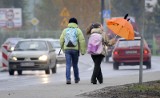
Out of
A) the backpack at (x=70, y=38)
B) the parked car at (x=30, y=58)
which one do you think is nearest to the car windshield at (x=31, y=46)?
the parked car at (x=30, y=58)

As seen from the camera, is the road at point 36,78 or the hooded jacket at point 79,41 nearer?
the hooded jacket at point 79,41

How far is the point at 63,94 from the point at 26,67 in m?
13.6

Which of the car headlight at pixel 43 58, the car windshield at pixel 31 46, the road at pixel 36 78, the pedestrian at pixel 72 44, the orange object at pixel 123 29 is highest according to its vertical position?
the orange object at pixel 123 29

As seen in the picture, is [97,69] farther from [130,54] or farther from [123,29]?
[130,54]

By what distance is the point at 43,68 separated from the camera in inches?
1148

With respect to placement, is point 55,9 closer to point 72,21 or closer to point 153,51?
point 153,51

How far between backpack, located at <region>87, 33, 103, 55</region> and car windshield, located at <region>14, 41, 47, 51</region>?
10.4m

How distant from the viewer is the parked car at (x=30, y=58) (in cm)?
2889

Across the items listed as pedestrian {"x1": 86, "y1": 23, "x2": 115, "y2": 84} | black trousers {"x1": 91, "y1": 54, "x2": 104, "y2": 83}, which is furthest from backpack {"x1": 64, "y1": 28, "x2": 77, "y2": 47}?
black trousers {"x1": 91, "y1": 54, "x2": 104, "y2": 83}

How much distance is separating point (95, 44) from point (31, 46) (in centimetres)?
1080

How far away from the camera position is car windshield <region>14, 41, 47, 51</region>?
98.1 feet

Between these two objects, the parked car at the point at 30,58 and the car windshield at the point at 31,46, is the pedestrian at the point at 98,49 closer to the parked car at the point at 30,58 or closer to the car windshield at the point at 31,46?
the parked car at the point at 30,58

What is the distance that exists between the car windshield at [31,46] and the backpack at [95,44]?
1044 centimetres

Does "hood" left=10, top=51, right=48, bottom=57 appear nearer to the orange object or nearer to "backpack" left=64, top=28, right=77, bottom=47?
"backpack" left=64, top=28, right=77, bottom=47
